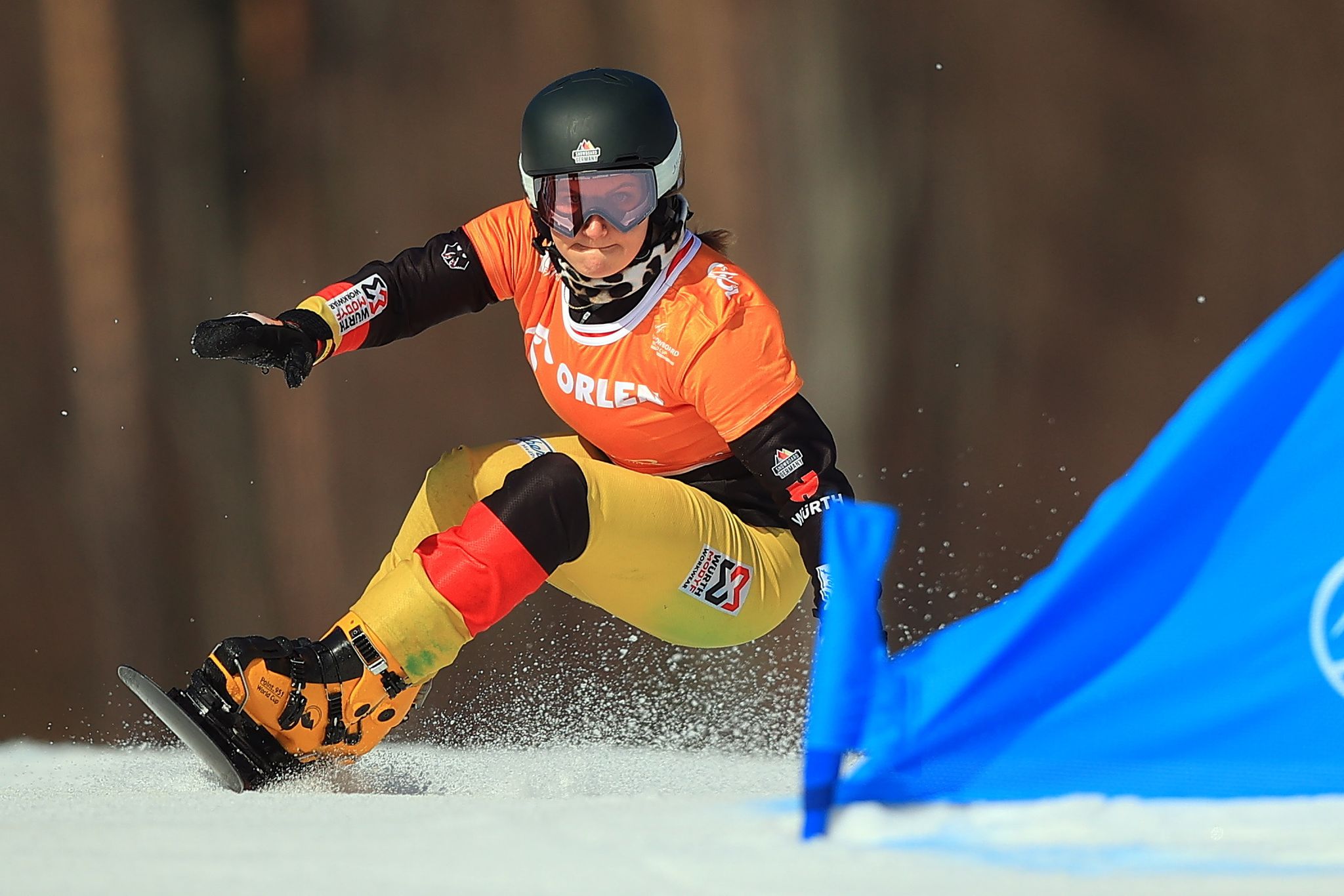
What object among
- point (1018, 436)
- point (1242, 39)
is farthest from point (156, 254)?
point (1242, 39)

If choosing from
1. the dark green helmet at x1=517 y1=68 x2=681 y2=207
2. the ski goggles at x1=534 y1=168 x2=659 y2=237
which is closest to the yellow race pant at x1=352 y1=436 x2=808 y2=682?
the ski goggles at x1=534 y1=168 x2=659 y2=237

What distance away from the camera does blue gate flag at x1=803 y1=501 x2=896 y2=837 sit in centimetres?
146

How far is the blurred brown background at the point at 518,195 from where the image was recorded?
423 cm

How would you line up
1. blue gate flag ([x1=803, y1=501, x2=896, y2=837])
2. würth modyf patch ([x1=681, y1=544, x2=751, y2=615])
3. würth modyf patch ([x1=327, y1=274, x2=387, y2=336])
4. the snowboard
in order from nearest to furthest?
1. blue gate flag ([x1=803, y1=501, x2=896, y2=837])
2. the snowboard
3. würth modyf patch ([x1=681, y1=544, x2=751, y2=615])
4. würth modyf patch ([x1=327, y1=274, x2=387, y2=336])

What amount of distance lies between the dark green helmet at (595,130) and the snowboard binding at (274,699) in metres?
0.89

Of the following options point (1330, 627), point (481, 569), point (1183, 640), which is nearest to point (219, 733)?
point (481, 569)

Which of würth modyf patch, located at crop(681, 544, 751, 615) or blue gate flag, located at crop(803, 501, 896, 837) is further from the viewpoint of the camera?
würth modyf patch, located at crop(681, 544, 751, 615)

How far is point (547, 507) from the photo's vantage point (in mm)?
2295

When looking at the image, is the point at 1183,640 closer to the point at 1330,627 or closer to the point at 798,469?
the point at 1330,627

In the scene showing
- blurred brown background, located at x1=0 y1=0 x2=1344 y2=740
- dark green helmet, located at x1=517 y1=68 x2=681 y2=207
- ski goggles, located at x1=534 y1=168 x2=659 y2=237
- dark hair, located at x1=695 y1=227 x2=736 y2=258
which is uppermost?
dark green helmet, located at x1=517 y1=68 x2=681 y2=207

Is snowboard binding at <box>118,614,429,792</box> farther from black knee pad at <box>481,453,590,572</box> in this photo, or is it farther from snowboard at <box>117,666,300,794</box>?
black knee pad at <box>481,453,590,572</box>

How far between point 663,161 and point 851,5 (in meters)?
2.10

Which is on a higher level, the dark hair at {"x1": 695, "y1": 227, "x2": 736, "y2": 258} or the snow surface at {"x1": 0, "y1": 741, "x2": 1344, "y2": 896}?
the dark hair at {"x1": 695, "y1": 227, "x2": 736, "y2": 258}

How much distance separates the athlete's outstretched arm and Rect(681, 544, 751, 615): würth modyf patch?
731 mm
